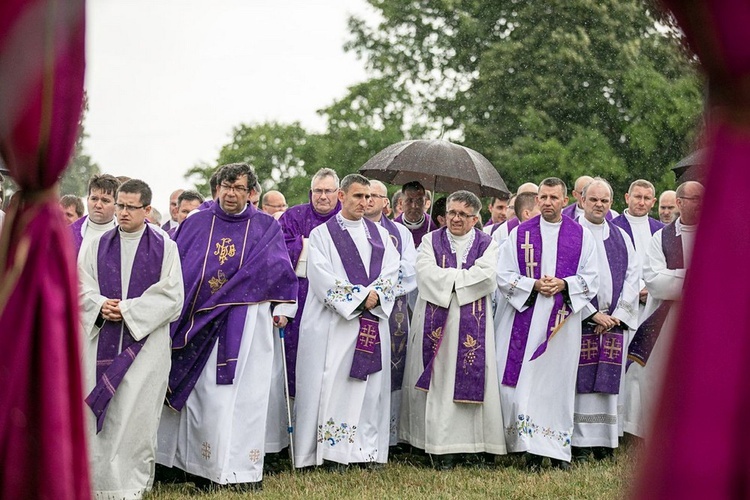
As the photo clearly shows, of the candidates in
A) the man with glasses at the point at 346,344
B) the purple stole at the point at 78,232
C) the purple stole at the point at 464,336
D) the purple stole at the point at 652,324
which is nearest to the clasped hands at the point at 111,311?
the purple stole at the point at 78,232

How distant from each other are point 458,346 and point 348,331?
3.04 feet

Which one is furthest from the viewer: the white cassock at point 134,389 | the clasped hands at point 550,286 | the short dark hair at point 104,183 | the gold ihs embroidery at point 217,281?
the clasped hands at point 550,286

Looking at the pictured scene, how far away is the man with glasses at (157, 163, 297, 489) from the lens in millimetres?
7668

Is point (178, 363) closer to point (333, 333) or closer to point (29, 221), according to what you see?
point (333, 333)

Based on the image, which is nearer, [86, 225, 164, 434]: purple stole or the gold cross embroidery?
[86, 225, 164, 434]: purple stole

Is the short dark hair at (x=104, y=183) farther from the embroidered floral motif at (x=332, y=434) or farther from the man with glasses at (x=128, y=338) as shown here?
the embroidered floral motif at (x=332, y=434)

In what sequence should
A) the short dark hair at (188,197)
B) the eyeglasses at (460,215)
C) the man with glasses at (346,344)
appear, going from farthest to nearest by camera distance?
the short dark hair at (188,197), the eyeglasses at (460,215), the man with glasses at (346,344)

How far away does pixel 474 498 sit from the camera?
7.00m

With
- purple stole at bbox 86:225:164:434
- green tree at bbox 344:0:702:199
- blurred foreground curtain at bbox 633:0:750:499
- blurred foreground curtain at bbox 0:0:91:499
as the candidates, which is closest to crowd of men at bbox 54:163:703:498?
purple stole at bbox 86:225:164:434

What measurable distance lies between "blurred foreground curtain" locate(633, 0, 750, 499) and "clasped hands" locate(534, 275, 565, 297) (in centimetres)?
654

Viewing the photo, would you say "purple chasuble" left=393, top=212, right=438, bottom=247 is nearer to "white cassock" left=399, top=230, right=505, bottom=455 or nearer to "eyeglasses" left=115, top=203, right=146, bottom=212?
"white cassock" left=399, top=230, right=505, bottom=455

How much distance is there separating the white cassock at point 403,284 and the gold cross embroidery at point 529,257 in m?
0.90

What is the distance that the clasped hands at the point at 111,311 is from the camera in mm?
7176

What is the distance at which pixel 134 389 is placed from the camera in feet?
23.5
